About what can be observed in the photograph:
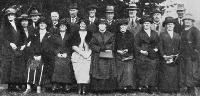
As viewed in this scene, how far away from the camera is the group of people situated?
10.0 m

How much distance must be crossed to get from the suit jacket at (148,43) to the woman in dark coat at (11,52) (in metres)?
2.89

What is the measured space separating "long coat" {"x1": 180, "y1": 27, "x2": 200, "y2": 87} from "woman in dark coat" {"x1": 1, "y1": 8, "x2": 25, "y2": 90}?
3954mm

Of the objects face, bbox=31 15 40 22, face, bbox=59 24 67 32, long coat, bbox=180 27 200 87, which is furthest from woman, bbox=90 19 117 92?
long coat, bbox=180 27 200 87

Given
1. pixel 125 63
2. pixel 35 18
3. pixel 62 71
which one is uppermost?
pixel 35 18

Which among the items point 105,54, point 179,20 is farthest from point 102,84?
point 179,20

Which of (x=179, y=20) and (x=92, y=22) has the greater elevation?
(x=92, y=22)

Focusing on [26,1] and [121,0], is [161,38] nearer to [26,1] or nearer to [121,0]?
[121,0]

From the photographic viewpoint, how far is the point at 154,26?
1063 cm

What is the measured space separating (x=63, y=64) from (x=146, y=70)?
Result: 199 cm

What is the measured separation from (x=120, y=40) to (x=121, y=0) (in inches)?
122

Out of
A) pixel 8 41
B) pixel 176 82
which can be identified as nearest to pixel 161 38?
pixel 176 82

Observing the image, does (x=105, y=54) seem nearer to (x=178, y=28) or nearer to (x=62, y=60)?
(x=62, y=60)

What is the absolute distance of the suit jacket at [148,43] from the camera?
33.3ft

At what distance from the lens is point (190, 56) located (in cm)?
1029
